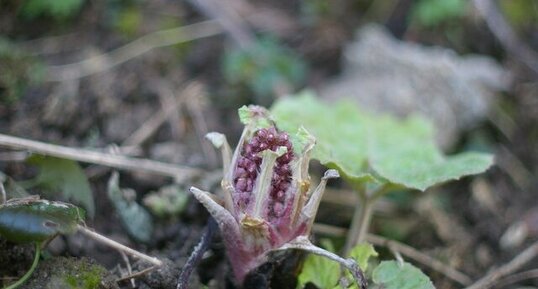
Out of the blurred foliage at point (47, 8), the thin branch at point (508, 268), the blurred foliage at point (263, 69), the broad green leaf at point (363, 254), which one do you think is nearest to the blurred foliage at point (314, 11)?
the blurred foliage at point (263, 69)

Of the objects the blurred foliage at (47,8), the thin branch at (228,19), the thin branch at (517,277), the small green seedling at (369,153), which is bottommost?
the thin branch at (517,277)

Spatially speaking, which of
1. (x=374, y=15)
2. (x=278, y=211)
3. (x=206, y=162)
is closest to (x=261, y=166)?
(x=278, y=211)

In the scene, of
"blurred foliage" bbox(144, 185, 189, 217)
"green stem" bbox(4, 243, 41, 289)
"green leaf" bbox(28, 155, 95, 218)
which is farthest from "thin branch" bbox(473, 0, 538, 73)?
"green stem" bbox(4, 243, 41, 289)

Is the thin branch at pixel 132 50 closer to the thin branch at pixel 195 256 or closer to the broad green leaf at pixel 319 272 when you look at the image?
the thin branch at pixel 195 256

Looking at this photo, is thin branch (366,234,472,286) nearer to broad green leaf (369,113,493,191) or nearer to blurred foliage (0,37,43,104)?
broad green leaf (369,113,493,191)

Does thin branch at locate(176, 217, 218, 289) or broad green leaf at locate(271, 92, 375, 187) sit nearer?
thin branch at locate(176, 217, 218, 289)

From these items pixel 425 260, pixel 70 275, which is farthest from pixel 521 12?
pixel 70 275
